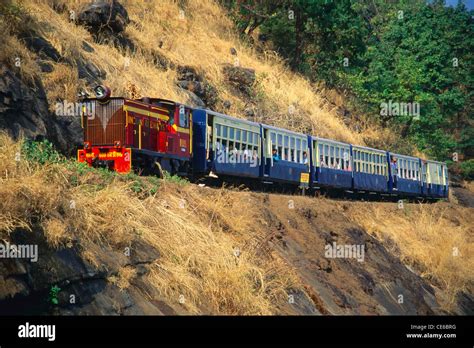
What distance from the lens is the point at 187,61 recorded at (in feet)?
122

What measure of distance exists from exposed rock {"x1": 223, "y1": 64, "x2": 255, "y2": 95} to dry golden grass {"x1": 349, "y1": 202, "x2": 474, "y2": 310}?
9993mm

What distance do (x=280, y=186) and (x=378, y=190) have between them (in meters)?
8.60

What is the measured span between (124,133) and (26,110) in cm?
280

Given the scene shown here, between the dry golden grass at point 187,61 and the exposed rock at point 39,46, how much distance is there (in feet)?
1.66

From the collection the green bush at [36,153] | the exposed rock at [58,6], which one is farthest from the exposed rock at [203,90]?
the green bush at [36,153]

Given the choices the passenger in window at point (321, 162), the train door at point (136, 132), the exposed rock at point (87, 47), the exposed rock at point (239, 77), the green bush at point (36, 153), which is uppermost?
the exposed rock at point (239, 77)

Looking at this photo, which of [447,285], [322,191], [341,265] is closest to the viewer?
[341,265]

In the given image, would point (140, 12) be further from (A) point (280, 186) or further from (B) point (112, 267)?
(B) point (112, 267)

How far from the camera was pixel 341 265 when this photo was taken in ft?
73.4

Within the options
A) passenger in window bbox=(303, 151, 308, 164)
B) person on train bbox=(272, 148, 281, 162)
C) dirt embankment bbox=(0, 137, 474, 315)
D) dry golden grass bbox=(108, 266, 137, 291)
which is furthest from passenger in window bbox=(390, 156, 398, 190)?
dry golden grass bbox=(108, 266, 137, 291)

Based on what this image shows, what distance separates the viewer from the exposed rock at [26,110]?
1848 centimetres

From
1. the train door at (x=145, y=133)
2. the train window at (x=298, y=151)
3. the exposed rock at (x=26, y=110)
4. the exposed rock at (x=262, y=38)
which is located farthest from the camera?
the exposed rock at (x=262, y=38)

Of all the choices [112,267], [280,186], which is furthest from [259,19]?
[112,267]

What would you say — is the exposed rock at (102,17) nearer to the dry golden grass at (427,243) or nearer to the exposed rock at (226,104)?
the exposed rock at (226,104)
